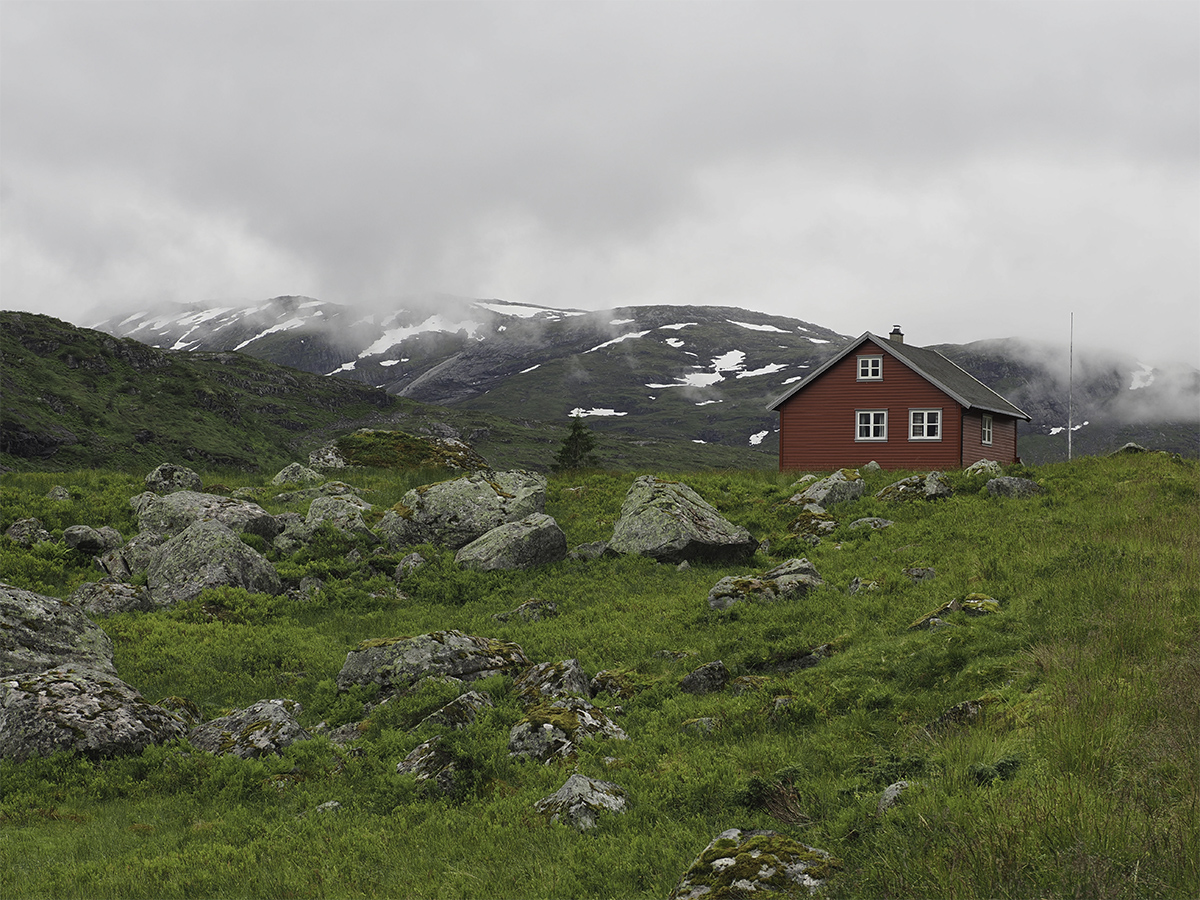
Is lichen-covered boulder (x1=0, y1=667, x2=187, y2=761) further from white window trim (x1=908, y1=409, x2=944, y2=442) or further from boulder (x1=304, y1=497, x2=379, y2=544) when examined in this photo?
white window trim (x1=908, y1=409, x2=944, y2=442)

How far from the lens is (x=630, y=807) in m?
8.44

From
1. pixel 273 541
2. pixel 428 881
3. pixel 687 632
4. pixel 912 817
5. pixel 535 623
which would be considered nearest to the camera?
pixel 912 817

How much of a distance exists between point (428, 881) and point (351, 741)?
16.3 feet

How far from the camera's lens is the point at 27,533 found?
72.4 ft

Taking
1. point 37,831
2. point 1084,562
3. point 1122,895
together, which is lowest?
point 37,831

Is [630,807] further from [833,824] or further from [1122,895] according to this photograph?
[1122,895]

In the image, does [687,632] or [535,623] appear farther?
[535,623]

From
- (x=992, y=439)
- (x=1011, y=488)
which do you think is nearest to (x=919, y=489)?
(x=1011, y=488)

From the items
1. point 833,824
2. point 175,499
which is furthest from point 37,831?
point 175,499

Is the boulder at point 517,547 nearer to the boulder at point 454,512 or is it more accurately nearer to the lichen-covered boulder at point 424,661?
the boulder at point 454,512

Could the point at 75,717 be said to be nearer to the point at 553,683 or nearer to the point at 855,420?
the point at 553,683

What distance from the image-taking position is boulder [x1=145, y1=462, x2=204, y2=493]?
93.5 ft

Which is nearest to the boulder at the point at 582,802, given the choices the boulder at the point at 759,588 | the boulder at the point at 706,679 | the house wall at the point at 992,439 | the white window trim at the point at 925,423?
the boulder at the point at 706,679

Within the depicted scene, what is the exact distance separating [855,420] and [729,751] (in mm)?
39085
